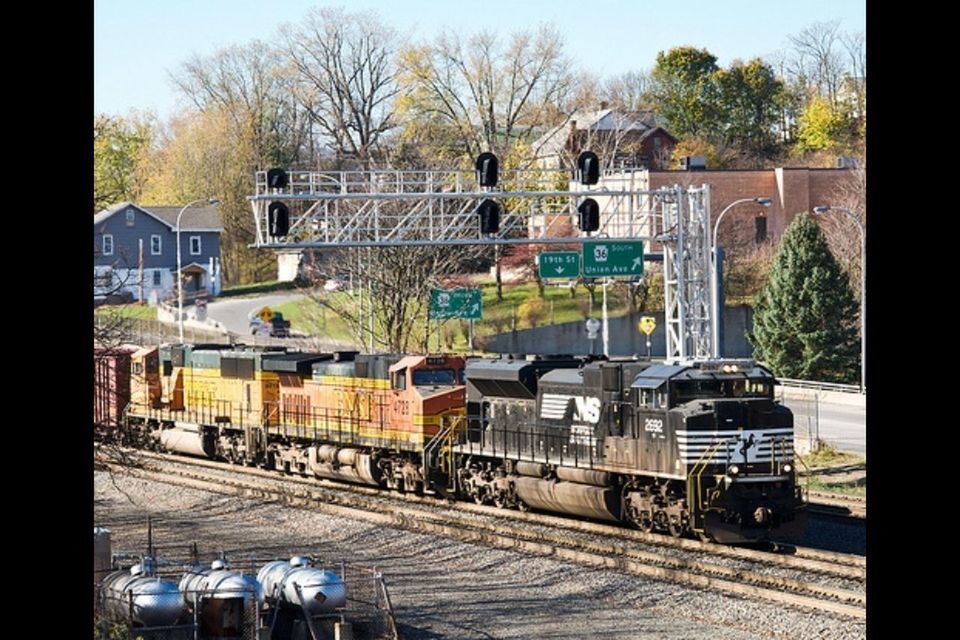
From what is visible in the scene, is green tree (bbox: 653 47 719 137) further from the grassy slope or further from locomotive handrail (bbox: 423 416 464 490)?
locomotive handrail (bbox: 423 416 464 490)

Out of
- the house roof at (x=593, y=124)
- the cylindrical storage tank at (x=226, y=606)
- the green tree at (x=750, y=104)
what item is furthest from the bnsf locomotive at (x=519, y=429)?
the green tree at (x=750, y=104)

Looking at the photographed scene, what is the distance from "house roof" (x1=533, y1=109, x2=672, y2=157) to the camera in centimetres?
7638

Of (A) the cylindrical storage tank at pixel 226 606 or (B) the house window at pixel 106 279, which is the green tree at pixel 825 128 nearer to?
(B) the house window at pixel 106 279

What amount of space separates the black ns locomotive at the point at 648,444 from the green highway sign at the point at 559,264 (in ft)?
42.6

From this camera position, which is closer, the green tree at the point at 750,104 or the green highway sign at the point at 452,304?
the green highway sign at the point at 452,304

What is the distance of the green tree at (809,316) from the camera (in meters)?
53.4

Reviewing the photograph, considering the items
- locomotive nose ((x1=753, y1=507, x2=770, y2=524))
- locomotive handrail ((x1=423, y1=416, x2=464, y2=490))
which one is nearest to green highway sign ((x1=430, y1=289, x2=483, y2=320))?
locomotive handrail ((x1=423, y1=416, x2=464, y2=490))

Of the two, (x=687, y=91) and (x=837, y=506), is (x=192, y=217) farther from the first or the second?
(x=837, y=506)

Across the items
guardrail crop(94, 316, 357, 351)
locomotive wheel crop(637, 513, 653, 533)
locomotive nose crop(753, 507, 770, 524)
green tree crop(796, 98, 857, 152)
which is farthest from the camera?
green tree crop(796, 98, 857, 152)

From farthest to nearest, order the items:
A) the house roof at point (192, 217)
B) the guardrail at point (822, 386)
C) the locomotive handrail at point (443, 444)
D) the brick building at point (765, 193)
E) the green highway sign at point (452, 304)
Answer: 1. the house roof at point (192, 217)
2. the brick building at point (765, 193)
3. the guardrail at point (822, 386)
4. the green highway sign at point (452, 304)
5. the locomotive handrail at point (443, 444)

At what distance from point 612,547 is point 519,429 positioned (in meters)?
4.51

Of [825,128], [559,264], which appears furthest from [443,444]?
[825,128]

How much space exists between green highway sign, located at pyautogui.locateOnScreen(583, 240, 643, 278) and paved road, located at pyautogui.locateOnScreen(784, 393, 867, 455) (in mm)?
5873
